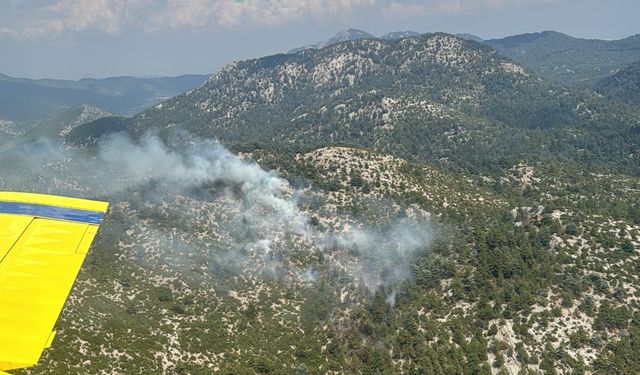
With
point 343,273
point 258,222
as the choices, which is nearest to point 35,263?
point 343,273

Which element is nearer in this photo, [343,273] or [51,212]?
[51,212]

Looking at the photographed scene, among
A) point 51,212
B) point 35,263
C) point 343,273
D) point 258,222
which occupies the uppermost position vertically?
point 51,212

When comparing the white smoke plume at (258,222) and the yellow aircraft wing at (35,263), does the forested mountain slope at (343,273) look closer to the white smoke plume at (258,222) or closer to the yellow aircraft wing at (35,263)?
the white smoke plume at (258,222)

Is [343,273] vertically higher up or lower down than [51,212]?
lower down

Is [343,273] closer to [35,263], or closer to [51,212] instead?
[51,212]

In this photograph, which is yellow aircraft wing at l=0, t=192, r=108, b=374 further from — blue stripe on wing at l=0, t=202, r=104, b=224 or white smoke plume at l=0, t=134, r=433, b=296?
white smoke plume at l=0, t=134, r=433, b=296

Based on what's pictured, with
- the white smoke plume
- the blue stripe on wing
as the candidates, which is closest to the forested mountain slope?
Result: the white smoke plume

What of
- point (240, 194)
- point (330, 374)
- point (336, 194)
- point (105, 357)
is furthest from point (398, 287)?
point (105, 357)

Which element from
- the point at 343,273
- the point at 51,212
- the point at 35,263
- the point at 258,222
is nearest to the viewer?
the point at 35,263

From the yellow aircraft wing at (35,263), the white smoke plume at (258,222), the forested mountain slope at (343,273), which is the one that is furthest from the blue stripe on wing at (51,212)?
the white smoke plume at (258,222)
